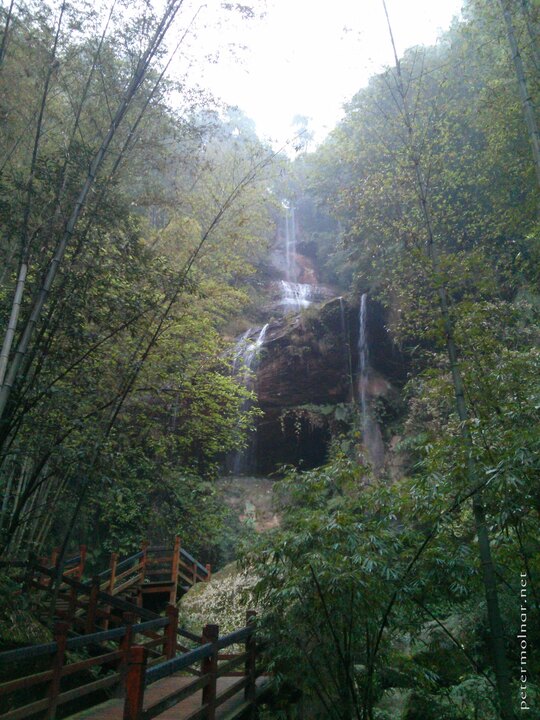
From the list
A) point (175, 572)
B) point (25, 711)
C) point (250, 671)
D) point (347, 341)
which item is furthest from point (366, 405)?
point (25, 711)

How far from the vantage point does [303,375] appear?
13.9 meters

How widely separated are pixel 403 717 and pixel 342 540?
255cm

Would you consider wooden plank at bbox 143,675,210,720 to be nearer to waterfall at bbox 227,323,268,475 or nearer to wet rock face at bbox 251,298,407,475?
waterfall at bbox 227,323,268,475

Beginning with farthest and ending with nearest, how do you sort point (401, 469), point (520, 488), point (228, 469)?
point (228, 469) < point (401, 469) < point (520, 488)

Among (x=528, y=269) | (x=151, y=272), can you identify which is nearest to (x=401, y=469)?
(x=528, y=269)

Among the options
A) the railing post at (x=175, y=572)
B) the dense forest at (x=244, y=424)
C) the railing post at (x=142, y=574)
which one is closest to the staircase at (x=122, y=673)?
the dense forest at (x=244, y=424)

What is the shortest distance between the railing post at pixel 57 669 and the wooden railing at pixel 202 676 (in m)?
0.60

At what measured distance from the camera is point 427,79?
13.7m

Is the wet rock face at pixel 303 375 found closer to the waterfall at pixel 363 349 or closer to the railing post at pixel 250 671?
the waterfall at pixel 363 349

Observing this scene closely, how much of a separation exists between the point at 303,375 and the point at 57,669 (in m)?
10.9

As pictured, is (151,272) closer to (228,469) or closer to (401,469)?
(401,469)

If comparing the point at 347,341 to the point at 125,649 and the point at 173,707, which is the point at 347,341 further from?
the point at 173,707

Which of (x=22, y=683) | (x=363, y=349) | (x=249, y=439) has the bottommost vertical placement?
(x=22, y=683)

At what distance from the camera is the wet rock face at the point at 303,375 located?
13867 millimetres
